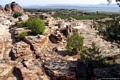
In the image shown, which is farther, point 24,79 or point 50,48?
point 50,48

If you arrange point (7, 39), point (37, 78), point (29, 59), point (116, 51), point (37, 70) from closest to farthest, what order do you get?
point (37, 78) < point (37, 70) < point (29, 59) < point (116, 51) < point (7, 39)

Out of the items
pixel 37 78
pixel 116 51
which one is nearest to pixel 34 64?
pixel 37 78

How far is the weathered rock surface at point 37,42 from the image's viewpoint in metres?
25.1

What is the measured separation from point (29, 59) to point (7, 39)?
8274 millimetres

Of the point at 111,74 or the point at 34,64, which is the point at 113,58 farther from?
the point at 34,64

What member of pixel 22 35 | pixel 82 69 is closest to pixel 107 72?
pixel 82 69

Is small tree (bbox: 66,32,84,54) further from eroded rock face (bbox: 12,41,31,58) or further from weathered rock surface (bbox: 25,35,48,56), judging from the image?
eroded rock face (bbox: 12,41,31,58)

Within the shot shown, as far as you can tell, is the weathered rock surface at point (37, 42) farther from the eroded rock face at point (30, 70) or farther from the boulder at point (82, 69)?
the boulder at point (82, 69)

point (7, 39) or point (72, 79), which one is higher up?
point (7, 39)

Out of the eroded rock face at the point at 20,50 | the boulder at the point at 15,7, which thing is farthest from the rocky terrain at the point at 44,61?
the boulder at the point at 15,7

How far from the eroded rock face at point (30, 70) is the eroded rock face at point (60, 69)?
2.39 feet

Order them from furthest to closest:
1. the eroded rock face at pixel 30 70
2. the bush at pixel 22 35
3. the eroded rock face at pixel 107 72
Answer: the bush at pixel 22 35 → the eroded rock face at pixel 30 70 → the eroded rock face at pixel 107 72

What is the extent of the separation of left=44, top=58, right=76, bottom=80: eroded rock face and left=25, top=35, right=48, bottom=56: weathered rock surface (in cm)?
358

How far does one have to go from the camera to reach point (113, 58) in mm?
23422
